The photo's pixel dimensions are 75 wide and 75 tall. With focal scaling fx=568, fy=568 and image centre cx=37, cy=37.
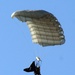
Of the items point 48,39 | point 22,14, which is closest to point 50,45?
point 48,39

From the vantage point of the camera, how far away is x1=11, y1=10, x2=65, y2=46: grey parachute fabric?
40.3 metres

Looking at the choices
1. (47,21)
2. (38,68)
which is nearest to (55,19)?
(47,21)

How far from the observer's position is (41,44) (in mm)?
40750

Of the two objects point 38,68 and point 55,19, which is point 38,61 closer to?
point 38,68

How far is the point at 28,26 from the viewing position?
4075cm

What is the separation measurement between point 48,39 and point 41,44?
2.16 feet

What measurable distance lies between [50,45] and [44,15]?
7.22 feet

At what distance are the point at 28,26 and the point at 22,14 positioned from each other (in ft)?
5.22

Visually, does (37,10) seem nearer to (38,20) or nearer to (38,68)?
(38,20)

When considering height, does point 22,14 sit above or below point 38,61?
above

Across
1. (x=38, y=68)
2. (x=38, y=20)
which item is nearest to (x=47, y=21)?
(x=38, y=20)

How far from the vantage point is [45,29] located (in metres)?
41.2

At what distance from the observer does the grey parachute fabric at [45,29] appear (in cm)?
4028

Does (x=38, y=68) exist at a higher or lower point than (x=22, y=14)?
lower
